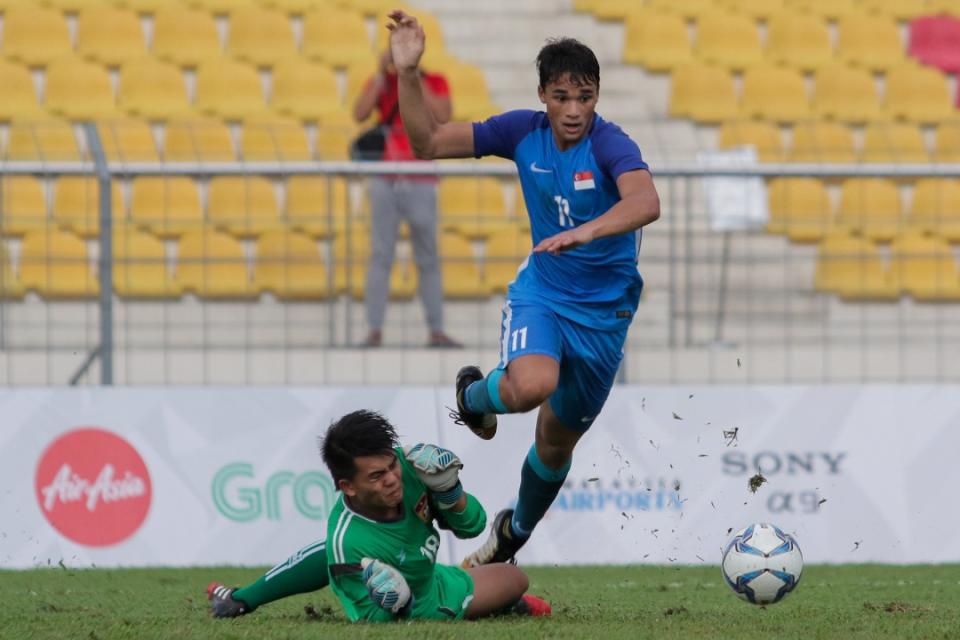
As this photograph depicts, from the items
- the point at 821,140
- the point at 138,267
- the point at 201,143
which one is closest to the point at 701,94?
the point at 821,140

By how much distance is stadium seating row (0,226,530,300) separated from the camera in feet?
30.2

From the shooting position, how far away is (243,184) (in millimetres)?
9555

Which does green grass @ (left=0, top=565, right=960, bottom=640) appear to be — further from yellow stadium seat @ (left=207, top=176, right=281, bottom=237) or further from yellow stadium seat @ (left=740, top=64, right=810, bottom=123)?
yellow stadium seat @ (left=740, top=64, right=810, bottom=123)

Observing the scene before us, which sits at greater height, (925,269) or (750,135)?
(750,135)

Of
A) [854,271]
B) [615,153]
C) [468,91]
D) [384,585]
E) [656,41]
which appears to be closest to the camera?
[384,585]

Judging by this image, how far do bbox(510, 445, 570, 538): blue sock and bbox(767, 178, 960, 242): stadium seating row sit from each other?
3508 mm

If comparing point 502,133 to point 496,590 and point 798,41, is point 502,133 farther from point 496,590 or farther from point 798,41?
point 798,41

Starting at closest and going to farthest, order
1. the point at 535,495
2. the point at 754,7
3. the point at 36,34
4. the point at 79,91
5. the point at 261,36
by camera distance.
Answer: the point at 535,495 → the point at 79,91 → the point at 36,34 → the point at 261,36 → the point at 754,7

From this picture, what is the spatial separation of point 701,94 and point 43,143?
571 centimetres

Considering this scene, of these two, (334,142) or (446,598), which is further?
(334,142)

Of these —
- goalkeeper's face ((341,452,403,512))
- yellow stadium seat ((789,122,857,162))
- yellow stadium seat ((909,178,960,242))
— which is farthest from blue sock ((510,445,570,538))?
yellow stadium seat ((789,122,857,162))

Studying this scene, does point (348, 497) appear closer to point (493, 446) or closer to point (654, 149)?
point (493, 446)

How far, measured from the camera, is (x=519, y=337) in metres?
6.26

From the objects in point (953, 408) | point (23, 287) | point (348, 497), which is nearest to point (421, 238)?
point (23, 287)
